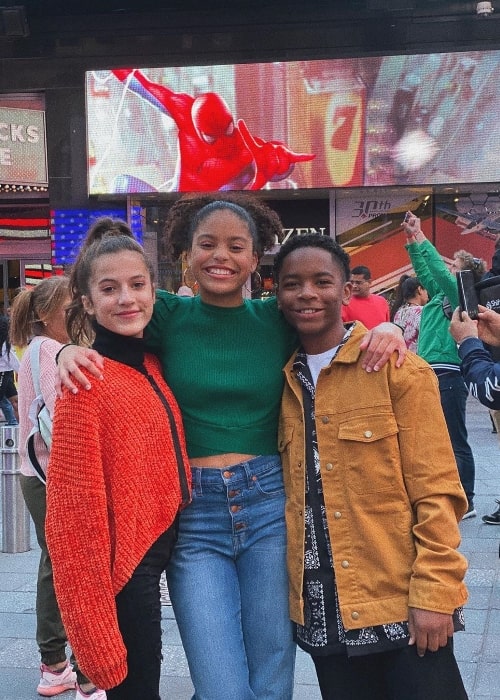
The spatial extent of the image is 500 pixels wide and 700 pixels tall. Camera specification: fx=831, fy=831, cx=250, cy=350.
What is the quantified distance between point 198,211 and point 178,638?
2735mm

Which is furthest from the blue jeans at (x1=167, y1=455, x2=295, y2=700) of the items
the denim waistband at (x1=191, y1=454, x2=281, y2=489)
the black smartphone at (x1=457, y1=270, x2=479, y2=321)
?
the black smartphone at (x1=457, y1=270, x2=479, y2=321)

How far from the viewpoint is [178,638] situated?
4.54 meters

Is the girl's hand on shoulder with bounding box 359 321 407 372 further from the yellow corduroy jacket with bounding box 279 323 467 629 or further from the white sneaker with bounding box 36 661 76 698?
the white sneaker with bounding box 36 661 76 698

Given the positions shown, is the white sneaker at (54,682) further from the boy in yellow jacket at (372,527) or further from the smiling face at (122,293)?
the smiling face at (122,293)

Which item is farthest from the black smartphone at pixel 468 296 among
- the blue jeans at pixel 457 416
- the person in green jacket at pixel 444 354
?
the blue jeans at pixel 457 416

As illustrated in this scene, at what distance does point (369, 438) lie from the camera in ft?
7.67

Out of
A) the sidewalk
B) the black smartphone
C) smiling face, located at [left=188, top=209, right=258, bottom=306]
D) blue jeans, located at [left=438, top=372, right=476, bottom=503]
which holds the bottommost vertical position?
the sidewalk

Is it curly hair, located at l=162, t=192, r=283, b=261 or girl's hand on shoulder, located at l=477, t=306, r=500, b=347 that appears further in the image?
girl's hand on shoulder, located at l=477, t=306, r=500, b=347

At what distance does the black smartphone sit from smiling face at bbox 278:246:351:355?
82 centimetres

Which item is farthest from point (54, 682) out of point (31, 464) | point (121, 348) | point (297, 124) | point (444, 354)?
point (297, 124)

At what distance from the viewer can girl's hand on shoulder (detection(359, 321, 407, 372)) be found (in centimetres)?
238

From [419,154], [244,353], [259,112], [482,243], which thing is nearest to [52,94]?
[259,112]

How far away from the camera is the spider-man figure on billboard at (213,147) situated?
14117mm

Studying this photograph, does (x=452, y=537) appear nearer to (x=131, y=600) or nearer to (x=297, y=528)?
(x=297, y=528)
